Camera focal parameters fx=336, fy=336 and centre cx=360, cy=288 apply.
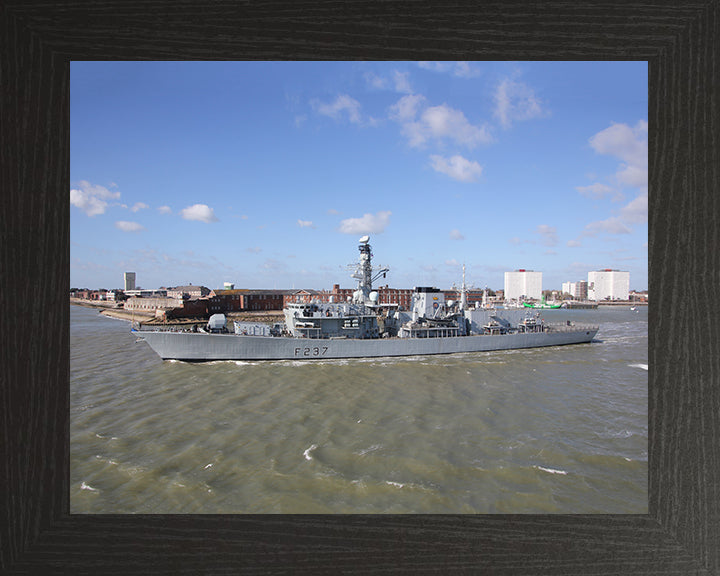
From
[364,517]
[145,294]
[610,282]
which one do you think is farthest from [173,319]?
[364,517]

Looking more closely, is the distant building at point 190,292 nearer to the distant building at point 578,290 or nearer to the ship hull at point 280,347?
the ship hull at point 280,347

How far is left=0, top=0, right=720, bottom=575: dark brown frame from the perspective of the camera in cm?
107

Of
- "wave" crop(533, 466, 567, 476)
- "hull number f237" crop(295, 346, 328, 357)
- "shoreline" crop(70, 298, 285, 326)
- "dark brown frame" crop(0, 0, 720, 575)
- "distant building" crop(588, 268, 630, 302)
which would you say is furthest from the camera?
"shoreline" crop(70, 298, 285, 326)

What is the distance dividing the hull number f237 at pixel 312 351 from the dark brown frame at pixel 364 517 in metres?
14.9

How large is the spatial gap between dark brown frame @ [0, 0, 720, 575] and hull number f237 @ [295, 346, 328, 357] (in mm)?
14911

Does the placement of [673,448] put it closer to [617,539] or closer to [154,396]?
[617,539]

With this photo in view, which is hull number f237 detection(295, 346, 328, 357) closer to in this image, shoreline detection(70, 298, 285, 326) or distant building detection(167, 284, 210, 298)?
shoreline detection(70, 298, 285, 326)

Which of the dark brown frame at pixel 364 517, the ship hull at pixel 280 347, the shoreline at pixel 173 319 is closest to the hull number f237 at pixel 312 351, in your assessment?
the ship hull at pixel 280 347

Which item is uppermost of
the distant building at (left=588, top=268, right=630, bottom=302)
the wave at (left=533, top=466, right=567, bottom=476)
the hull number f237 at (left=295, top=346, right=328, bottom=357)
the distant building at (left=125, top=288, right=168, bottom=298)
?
the distant building at (left=588, top=268, right=630, bottom=302)

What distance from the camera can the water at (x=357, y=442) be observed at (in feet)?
13.7

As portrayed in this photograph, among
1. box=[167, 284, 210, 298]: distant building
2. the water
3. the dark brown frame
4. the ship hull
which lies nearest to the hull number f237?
the ship hull

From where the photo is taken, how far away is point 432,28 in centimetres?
113

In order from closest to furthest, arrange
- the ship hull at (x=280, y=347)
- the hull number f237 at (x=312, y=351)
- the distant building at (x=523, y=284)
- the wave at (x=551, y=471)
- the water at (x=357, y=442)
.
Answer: the water at (x=357, y=442)
the wave at (x=551, y=471)
the ship hull at (x=280, y=347)
the hull number f237 at (x=312, y=351)
the distant building at (x=523, y=284)

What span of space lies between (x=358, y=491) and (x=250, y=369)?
1043cm
